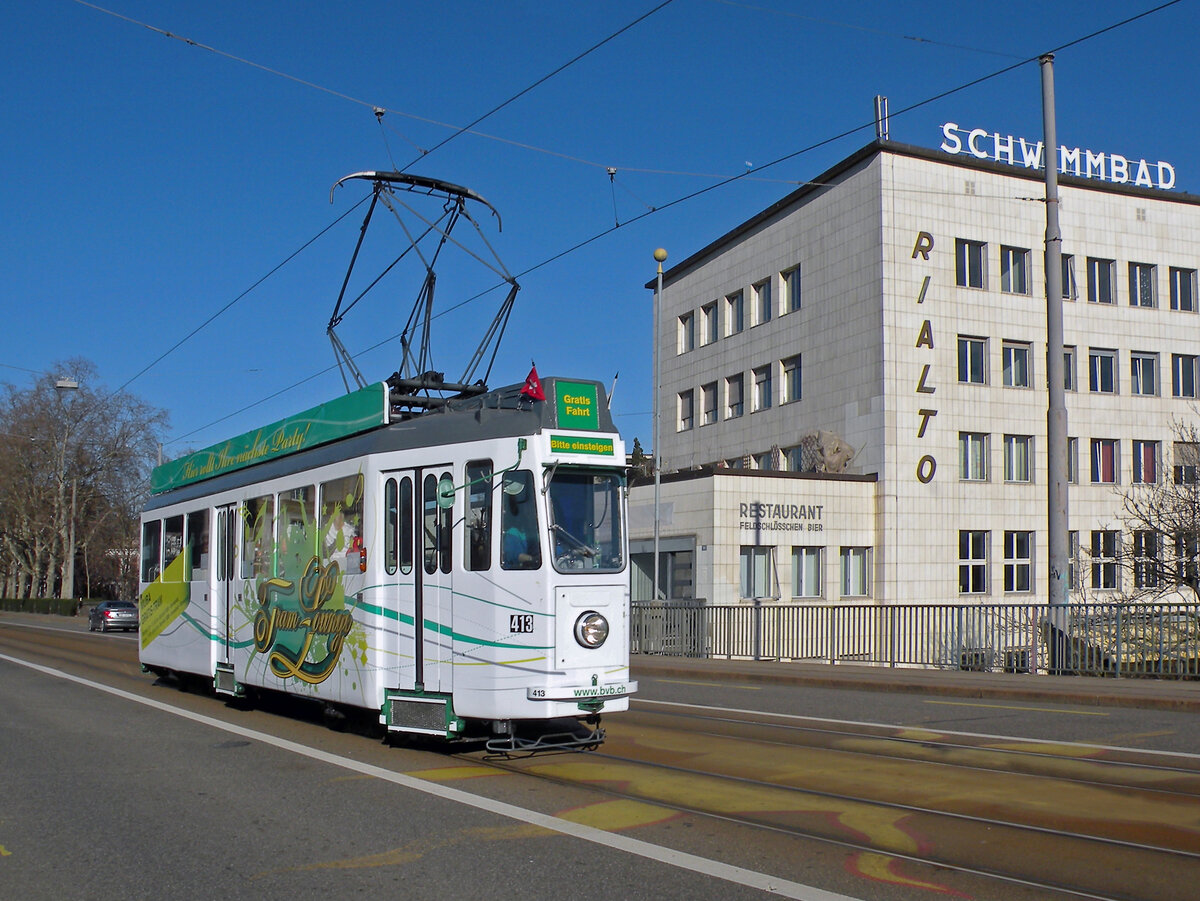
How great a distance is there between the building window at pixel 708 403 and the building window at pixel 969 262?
11655 mm

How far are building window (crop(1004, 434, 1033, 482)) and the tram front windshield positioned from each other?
3206 centimetres

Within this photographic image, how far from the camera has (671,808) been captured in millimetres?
7914

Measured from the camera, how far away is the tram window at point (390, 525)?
34.8 ft

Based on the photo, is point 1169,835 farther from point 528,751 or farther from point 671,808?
point 528,751

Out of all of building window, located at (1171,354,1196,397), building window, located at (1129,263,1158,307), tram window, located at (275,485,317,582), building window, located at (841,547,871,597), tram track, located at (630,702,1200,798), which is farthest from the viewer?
building window, located at (1171,354,1196,397)

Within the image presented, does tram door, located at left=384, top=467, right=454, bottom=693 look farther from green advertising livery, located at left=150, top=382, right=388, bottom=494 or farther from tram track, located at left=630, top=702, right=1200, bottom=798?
tram track, located at left=630, top=702, right=1200, bottom=798

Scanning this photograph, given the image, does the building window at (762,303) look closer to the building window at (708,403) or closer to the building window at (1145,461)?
the building window at (708,403)

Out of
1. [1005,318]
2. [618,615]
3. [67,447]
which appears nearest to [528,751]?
[618,615]

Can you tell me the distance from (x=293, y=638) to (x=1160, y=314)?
3859 centimetres

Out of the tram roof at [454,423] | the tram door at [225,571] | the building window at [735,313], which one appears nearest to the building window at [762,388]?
the building window at [735,313]

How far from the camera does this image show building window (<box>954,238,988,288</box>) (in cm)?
3834

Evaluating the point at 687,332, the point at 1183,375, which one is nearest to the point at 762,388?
the point at 687,332

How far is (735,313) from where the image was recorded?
4544cm

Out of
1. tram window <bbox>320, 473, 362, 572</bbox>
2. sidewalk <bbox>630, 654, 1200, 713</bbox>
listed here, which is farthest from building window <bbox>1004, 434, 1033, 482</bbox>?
tram window <bbox>320, 473, 362, 572</bbox>
